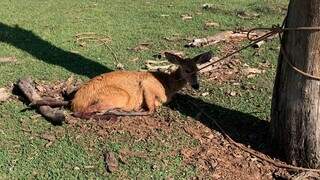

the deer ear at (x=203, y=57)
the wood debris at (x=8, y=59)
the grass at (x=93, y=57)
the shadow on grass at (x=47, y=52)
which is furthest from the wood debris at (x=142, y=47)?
the deer ear at (x=203, y=57)

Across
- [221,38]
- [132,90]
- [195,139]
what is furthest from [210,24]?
[195,139]

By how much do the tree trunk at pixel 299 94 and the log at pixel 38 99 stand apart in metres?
2.35

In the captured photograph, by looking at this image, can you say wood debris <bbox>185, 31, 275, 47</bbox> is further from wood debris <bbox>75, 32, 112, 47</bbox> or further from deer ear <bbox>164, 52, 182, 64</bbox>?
deer ear <bbox>164, 52, 182, 64</bbox>

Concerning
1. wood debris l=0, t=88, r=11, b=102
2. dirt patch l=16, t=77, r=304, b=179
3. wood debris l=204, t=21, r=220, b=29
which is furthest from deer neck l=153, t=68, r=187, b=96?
wood debris l=204, t=21, r=220, b=29

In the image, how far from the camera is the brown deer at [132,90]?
6.59 meters

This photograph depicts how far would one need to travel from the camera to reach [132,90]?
683cm

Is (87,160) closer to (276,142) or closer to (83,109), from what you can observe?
(83,109)

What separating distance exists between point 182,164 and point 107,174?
2.48ft

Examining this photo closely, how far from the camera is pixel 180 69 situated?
24.2ft

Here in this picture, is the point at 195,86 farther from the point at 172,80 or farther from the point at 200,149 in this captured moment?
the point at 200,149

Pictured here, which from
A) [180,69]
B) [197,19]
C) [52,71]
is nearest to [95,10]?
[197,19]

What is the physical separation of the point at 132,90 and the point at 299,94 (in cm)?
216

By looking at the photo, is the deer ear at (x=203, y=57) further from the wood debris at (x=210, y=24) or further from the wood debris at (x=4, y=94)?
the wood debris at (x=210, y=24)

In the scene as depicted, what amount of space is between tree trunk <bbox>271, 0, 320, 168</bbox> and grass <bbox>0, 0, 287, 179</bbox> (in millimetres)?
1003
